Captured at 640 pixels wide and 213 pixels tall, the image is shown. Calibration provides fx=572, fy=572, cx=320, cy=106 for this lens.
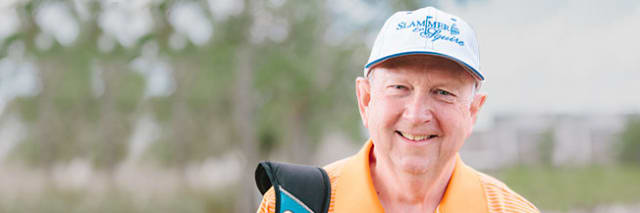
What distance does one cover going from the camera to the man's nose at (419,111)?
200cm

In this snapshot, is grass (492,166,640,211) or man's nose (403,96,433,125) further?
grass (492,166,640,211)

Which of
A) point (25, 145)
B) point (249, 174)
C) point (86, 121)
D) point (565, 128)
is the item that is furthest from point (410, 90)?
point (565, 128)

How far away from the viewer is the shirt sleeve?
6.81 feet

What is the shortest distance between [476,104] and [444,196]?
0.38 meters

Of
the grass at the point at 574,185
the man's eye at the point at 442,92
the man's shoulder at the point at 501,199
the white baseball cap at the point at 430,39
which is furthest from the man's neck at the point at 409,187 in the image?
the grass at the point at 574,185

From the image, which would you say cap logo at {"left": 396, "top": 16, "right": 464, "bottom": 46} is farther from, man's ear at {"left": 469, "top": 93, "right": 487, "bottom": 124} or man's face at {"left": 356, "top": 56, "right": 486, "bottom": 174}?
man's ear at {"left": 469, "top": 93, "right": 487, "bottom": 124}

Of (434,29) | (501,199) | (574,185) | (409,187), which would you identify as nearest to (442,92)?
(434,29)

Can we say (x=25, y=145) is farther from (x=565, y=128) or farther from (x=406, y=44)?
(x=565, y=128)

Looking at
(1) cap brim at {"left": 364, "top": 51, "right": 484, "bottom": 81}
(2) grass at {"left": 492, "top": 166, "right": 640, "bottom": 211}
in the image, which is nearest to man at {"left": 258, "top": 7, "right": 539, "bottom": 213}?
(1) cap brim at {"left": 364, "top": 51, "right": 484, "bottom": 81}

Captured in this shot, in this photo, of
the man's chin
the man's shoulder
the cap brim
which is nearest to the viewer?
the cap brim

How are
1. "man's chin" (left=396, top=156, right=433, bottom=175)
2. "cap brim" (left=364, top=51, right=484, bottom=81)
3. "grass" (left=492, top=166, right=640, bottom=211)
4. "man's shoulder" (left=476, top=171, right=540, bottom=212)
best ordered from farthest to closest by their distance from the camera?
1. "grass" (left=492, top=166, right=640, bottom=211)
2. "man's shoulder" (left=476, top=171, right=540, bottom=212)
3. "man's chin" (left=396, top=156, right=433, bottom=175)
4. "cap brim" (left=364, top=51, right=484, bottom=81)

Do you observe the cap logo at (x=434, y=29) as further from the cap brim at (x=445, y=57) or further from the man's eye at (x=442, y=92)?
the man's eye at (x=442, y=92)

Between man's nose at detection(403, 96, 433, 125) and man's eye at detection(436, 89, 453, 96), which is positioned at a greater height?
man's eye at detection(436, 89, 453, 96)

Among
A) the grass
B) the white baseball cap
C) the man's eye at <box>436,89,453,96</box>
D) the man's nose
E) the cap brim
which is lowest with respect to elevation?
the grass
